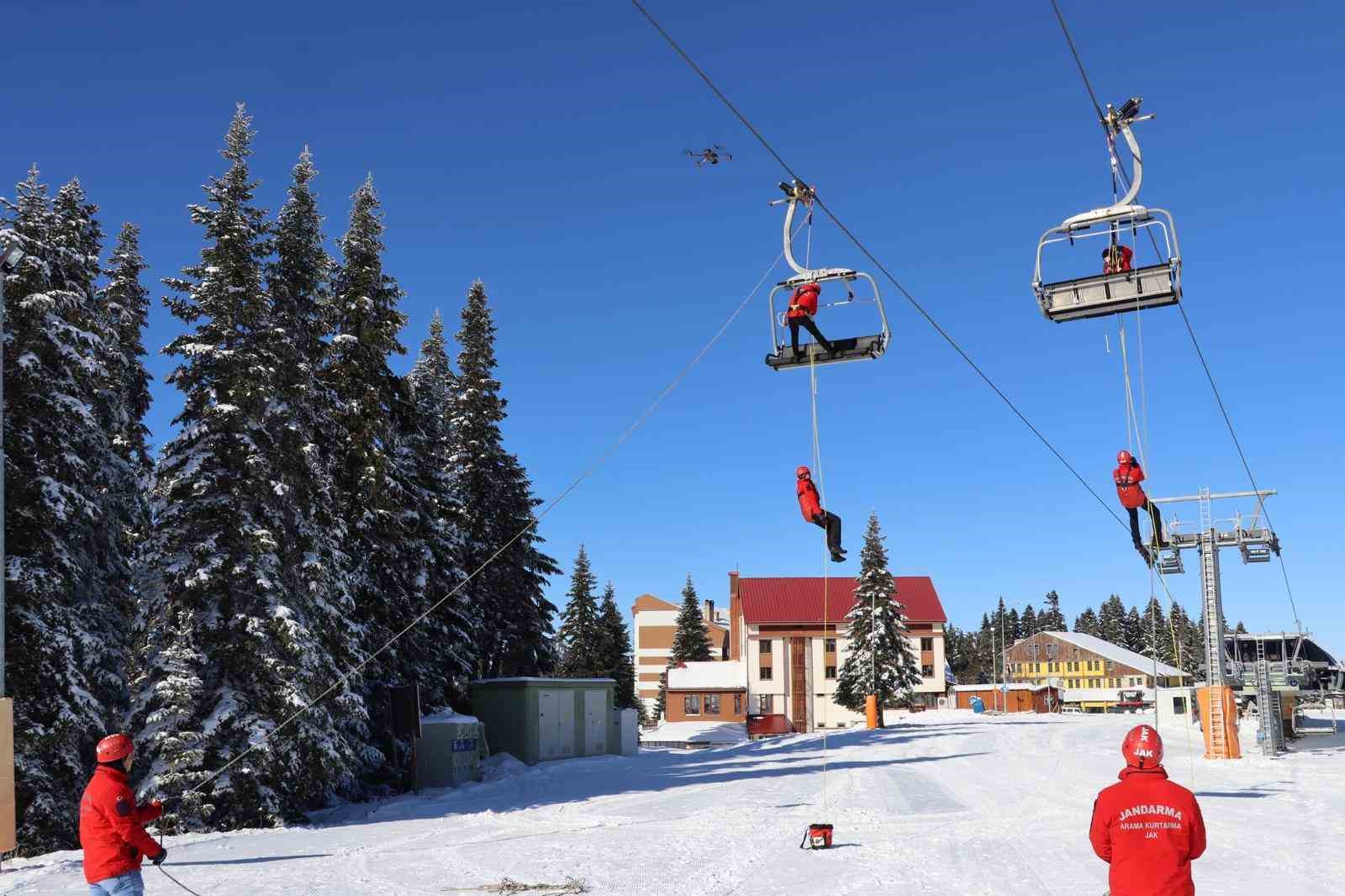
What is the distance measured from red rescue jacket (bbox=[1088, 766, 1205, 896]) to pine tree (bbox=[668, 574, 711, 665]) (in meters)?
88.6

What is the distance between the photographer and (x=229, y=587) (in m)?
22.2

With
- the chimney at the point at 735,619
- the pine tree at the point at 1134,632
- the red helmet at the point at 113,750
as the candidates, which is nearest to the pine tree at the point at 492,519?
the red helmet at the point at 113,750

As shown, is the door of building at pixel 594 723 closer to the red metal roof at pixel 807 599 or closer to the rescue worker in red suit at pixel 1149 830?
the rescue worker in red suit at pixel 1149 830

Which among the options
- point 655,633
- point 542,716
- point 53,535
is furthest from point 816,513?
point 655,633

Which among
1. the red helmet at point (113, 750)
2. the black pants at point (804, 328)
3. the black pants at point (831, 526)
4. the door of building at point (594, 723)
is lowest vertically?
the door of building at point (594, 723)

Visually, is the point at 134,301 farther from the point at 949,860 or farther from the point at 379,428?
the point at 949,860

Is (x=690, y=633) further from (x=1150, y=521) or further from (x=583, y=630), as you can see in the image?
(x=1150, y=521)

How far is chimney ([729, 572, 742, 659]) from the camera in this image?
8394 centimetres

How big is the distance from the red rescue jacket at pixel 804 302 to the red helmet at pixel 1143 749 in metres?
9.52

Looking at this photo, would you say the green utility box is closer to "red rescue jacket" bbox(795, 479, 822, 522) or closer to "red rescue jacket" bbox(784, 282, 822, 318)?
"red rescue jacket" bbox(795, 479, 822, 522)

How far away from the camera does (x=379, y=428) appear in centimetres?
2869

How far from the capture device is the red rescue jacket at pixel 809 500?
54.1 ft

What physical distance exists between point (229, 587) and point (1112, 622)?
457 ft

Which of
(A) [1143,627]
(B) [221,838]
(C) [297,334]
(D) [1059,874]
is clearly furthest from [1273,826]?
(A) [1143,627]
